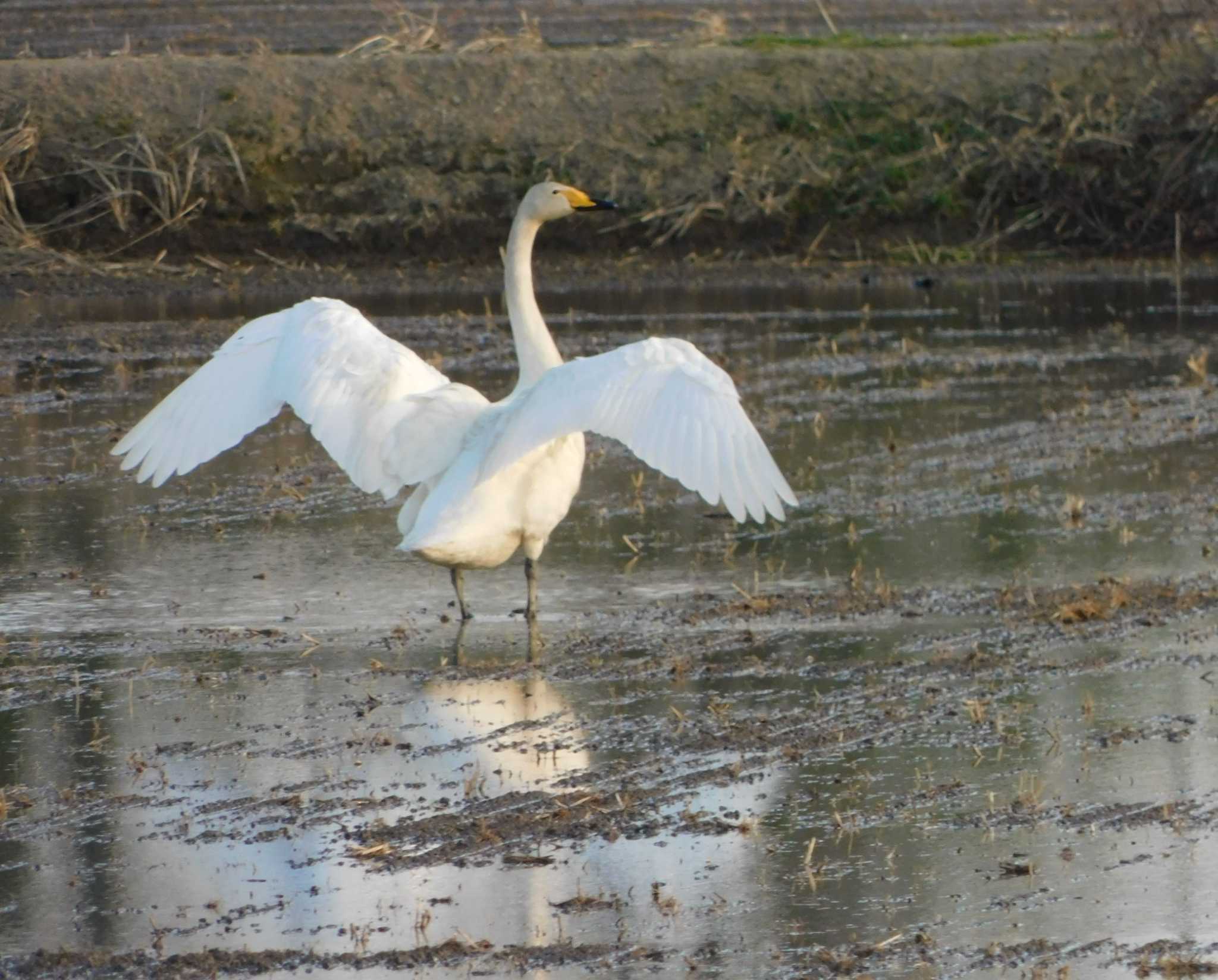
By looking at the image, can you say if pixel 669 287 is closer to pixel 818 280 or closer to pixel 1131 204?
pixel 818 280

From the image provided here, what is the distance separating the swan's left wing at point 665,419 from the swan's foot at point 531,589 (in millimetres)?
874

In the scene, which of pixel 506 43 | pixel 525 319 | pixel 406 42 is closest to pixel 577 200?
pixel 525 319

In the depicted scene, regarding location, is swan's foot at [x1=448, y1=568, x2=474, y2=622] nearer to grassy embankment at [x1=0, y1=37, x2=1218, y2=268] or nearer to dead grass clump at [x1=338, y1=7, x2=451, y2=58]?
grassy embankment at [x1=0, y1=37, x2=1218, y2=268]

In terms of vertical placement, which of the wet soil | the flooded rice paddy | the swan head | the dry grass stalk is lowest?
the flooded rice paddy

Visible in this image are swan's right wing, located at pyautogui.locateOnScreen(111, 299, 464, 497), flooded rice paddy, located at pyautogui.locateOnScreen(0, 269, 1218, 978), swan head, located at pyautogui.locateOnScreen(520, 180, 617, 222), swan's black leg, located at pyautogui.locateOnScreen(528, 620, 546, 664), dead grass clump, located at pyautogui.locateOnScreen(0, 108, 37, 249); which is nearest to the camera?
flooded rice paddy, located at pyautogui.locateOnScreen(0, 269, 1218, 978)

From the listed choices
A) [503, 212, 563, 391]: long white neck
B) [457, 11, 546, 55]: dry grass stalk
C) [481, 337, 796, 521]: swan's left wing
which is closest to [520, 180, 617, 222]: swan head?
[503, 212, 563, 391]: long white neck

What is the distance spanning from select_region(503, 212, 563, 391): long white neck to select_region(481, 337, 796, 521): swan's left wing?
921mm

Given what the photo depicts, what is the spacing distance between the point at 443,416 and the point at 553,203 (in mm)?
1730

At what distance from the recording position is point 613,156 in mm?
20734

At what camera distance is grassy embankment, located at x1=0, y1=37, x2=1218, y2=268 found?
20.0 meters

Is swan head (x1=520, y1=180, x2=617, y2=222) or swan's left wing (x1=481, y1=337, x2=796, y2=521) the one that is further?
swan head (x1=520, y1=180, x2=617, y2=222)

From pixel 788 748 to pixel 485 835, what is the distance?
1147 millimetres

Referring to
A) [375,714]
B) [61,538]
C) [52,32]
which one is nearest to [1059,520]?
[375,714]

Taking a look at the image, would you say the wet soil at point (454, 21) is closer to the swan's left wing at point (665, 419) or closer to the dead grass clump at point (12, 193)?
the dead grass clump at point (12, 193)
